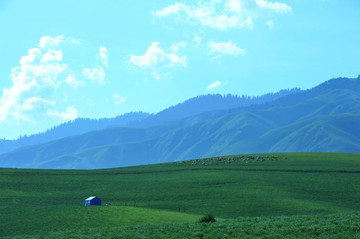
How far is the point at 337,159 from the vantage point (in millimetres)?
142500

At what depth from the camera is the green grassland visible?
5553 centimetres

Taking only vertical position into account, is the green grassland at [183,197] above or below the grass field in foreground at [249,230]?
above

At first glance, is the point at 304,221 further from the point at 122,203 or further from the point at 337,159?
the point at 337,159

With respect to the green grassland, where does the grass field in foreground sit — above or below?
below

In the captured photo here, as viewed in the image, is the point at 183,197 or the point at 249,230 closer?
the point at 249,230

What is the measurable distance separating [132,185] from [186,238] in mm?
64738

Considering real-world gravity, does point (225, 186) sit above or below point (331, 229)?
above

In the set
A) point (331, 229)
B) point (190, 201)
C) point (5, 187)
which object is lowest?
point (331, 229)

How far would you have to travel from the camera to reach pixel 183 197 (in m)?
90.1

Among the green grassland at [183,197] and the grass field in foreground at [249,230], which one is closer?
the grass field in foreground at [249,230]

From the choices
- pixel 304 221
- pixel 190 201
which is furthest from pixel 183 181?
pixel 304 221

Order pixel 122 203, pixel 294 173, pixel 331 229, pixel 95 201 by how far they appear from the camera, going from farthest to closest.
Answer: pixel 294 173
pixel 122 203
pixel 95 201
pixel 331 229

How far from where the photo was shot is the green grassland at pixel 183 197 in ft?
182

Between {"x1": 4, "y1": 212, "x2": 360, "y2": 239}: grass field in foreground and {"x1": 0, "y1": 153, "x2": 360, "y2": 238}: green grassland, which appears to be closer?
{"x1": 4, "y1": 212, "x2": 360, "y2": 239}: grass field in foreground
